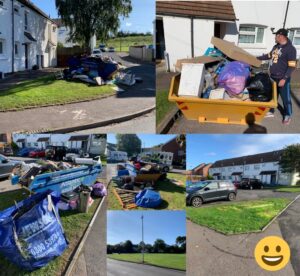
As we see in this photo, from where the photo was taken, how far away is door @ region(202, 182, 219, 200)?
260cm

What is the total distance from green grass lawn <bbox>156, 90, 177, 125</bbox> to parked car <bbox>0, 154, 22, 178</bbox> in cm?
131

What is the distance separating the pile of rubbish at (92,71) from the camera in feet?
13.6

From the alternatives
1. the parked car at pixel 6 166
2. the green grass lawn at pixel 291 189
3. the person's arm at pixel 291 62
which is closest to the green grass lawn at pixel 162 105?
the person's arm at pixel 291 62

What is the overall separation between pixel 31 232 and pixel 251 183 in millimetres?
1697

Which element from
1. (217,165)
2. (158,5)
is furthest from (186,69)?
(217,165)

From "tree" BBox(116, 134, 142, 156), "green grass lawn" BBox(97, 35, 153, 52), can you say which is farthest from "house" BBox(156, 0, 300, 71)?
"tree" BBox(116, 134, 142, 156)

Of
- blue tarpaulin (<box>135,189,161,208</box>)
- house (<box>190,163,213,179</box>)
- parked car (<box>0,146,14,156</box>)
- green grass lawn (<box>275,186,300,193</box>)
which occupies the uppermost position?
parked car (<box>0,146,14,156</box>)

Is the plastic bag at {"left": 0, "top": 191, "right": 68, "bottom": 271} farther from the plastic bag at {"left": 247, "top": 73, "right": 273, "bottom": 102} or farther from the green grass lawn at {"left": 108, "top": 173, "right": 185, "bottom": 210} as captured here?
the plastic bag at {"left": 247, "top": 73, "right": 273, "bottom": 102}

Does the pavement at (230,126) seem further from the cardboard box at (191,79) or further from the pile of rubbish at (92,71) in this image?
the pile of rubbish at (92,71)

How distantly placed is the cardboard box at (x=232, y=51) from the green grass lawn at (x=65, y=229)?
1.53 metres

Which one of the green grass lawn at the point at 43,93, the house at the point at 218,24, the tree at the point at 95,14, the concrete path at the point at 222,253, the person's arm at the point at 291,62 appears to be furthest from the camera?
the green grass lawn at the point at 43,93

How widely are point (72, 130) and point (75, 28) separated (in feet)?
2.65

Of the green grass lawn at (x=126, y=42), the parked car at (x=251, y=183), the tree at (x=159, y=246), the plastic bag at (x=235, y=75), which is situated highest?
the green grass lawn at (x=126, y=42)

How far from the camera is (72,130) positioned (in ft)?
9.46
